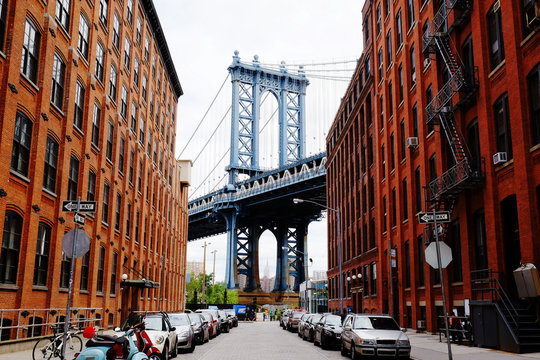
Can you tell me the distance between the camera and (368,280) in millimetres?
44188

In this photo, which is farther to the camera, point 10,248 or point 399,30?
point 399,30

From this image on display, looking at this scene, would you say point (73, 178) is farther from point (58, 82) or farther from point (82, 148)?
point (58, 82)

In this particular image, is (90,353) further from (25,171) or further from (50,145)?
(50,145)

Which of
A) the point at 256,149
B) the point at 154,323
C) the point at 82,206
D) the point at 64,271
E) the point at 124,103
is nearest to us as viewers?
the point at 82,206

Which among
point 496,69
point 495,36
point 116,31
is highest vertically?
point 116,31

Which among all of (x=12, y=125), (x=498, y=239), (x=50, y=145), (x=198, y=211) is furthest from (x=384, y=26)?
(x=198, y=211)

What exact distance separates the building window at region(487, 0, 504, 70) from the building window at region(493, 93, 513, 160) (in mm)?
1653

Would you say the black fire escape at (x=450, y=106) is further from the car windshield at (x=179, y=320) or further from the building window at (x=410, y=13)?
the car windshield at (x=179, y=320)

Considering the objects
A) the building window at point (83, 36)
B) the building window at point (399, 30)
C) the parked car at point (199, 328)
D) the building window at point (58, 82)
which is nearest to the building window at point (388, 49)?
the building window at point (399, 30)

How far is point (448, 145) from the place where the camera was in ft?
89.1

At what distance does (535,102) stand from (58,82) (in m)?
18.8

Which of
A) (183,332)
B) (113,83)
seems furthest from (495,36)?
(113,83)

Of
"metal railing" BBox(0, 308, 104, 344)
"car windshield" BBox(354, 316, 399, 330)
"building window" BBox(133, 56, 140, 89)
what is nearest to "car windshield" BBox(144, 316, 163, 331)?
"metal railing" BBox(0, 308, 104, 344)

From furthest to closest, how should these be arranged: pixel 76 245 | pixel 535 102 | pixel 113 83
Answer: pixel 113 83, pixel 535 102, pixel 76 245
